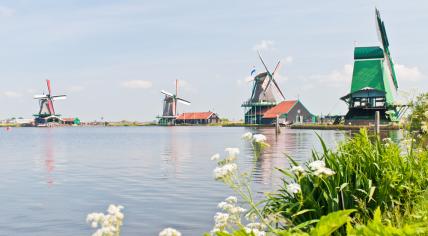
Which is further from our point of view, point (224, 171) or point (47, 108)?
point (47, 108)

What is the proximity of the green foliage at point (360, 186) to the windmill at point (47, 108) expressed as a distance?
144m

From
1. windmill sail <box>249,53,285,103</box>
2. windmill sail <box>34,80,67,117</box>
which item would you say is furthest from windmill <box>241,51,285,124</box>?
windmill sail <box>34,80,67,117</box>

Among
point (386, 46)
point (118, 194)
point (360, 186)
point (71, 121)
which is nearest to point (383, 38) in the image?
point (386, 46)

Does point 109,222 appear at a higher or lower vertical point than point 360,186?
higher

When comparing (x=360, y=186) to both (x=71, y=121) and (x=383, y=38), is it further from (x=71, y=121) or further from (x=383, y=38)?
(x=71, y=121)

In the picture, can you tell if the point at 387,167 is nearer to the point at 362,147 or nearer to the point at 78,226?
the point at 362,147

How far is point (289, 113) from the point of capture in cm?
10581

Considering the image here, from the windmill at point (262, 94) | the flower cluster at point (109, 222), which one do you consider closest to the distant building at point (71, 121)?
the windmill at point (262, 94)

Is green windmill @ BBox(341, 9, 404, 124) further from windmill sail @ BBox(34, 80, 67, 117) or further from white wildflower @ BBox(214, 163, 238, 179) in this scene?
Result: windmill sail @ BBox(34, 80, 67, 117)

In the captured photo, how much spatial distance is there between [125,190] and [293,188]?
14.3 metres

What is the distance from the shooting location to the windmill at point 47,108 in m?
144

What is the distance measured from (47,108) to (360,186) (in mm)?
149137

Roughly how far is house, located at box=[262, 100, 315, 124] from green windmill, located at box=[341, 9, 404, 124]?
2887cm

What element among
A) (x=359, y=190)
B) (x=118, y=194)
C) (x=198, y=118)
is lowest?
(x=118, y=194)
